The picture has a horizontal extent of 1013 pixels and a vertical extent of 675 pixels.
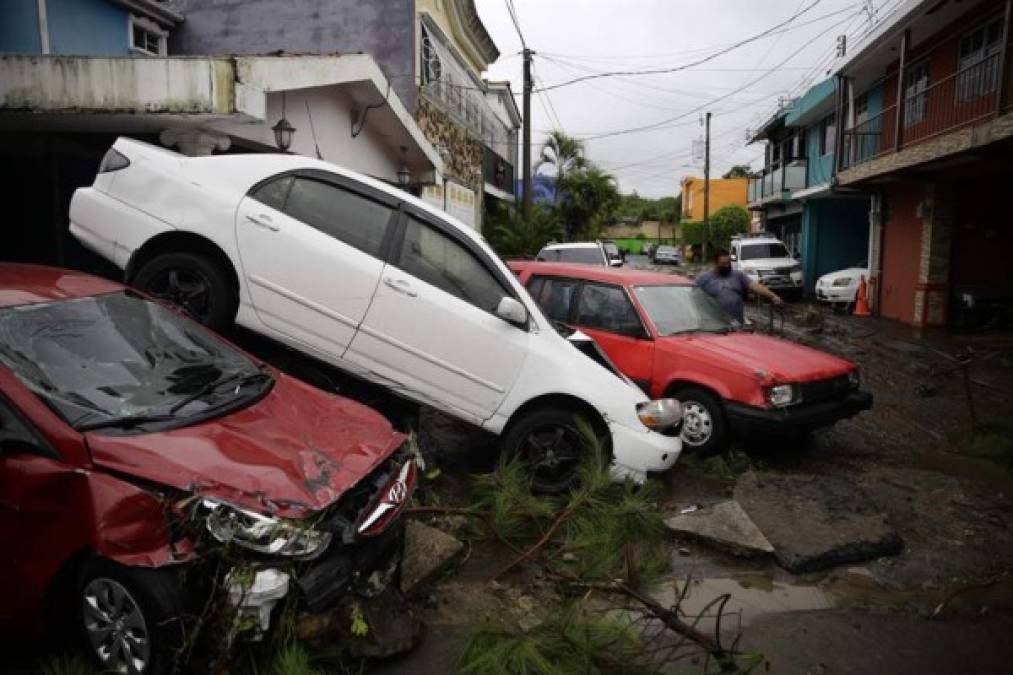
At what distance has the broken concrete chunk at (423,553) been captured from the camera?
391cm

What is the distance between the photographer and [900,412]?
8.34 metres

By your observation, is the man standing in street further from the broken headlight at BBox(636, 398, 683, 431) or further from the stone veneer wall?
the stone veneer wall

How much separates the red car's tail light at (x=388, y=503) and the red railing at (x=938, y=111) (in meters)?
12.0

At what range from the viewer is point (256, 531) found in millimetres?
2797

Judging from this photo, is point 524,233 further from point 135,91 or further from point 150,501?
point 150,501

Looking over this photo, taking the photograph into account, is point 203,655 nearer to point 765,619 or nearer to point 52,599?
→ point 52,599

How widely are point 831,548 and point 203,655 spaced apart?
374 centimetres

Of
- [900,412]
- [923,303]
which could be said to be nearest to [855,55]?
[923,303]

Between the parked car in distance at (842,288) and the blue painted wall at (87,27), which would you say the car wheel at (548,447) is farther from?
the parked car in distance at (842,288)

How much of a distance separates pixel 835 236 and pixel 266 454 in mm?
25370

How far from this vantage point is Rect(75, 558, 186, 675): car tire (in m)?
2.67

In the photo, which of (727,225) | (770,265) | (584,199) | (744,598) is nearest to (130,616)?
(744,598)

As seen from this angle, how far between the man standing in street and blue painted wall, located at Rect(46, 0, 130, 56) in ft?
34.3

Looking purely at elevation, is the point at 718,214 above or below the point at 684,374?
above
